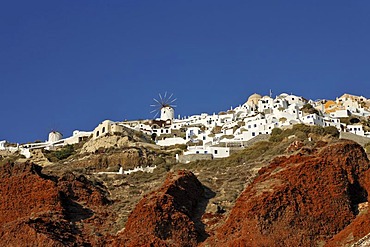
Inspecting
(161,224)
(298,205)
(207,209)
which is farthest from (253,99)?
(298,205)

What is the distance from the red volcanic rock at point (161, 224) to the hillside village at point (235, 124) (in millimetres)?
29894

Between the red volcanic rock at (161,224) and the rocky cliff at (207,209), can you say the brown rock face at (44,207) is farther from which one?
the red volcanic rock at (161,224)

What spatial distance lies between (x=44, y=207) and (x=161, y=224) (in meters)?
8.67

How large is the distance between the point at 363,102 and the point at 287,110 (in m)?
29.7

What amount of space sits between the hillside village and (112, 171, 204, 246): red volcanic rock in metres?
29.9

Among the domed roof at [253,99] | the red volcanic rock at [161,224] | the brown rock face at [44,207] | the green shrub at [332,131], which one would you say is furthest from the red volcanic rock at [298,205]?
the domed roof at [253,99]

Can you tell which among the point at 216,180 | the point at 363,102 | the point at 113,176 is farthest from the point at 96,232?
the point at 363,102

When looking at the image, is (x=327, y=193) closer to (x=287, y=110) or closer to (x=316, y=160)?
(x=316, y=160)

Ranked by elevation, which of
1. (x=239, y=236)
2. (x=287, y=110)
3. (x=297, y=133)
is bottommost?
(x=239, y=236)

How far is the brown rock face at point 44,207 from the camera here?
39.6 m

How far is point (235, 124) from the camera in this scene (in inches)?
3770

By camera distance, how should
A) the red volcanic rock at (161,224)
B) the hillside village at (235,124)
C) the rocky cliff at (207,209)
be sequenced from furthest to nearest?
the hillside village at (235,124) < the red volcanic rock at (161,224) < the rocky cliff at (207,209)

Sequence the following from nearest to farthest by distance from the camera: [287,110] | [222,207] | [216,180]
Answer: [222,207] < [216,180] < [287,110]

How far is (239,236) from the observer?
3784cm
